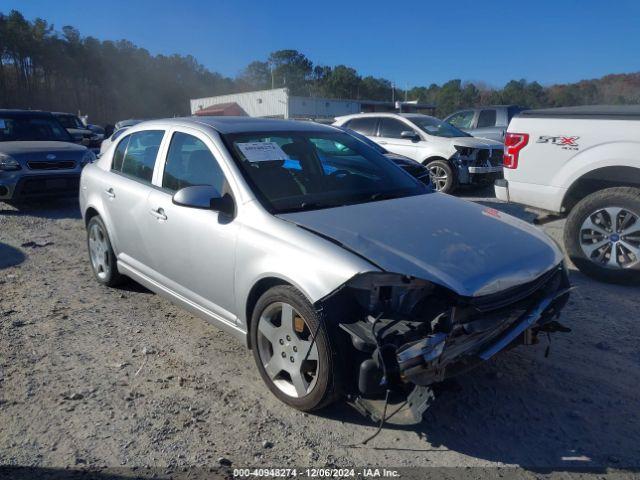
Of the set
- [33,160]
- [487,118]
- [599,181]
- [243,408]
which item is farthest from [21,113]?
[487,118]

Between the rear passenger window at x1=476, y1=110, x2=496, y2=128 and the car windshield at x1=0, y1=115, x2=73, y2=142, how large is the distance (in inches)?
417

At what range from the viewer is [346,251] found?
8.87ft

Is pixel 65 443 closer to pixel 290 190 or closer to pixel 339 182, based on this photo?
pixel 290 190

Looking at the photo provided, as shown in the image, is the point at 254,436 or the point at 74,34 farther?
the point at 74,34

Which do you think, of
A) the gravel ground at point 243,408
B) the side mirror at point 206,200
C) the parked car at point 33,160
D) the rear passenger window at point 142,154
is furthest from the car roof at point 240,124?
the parked car at point 33,160

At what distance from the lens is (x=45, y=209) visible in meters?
9.42

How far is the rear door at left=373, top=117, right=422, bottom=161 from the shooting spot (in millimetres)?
10773

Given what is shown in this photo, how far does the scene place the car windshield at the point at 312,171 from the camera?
3.44 m

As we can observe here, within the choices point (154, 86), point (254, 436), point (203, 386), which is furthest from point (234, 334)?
point (154, 86)

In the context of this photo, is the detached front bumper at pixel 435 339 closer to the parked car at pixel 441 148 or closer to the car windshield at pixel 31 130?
the parked car at pixel 441 148

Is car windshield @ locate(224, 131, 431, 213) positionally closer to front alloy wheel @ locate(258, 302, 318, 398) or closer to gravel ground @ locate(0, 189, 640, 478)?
front alloy wheel @ locate(258, 302, 318, 398)

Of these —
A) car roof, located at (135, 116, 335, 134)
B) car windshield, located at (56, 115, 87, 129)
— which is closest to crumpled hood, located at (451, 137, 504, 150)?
car roof, located at (135, 116, 335, 134)

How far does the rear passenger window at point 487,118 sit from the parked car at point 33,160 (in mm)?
10259

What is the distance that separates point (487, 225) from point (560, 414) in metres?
1.21
